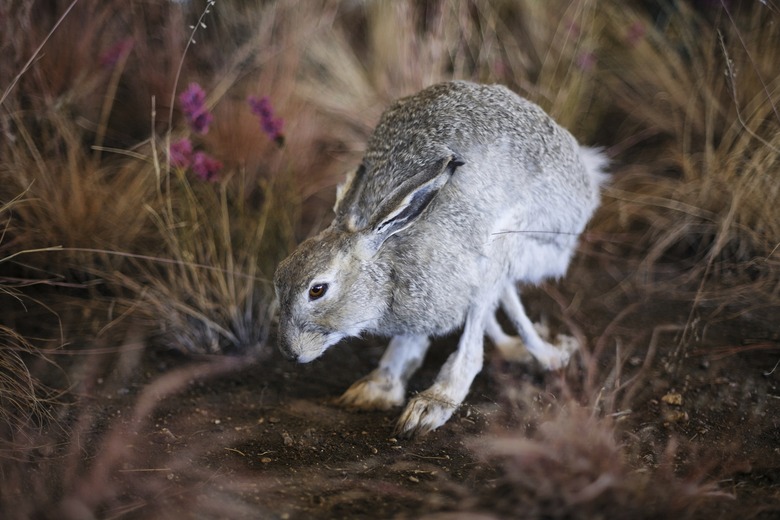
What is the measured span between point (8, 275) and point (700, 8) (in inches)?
170

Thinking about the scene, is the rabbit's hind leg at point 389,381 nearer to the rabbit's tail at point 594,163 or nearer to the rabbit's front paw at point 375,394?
the rabbit's front paw at point 375,394

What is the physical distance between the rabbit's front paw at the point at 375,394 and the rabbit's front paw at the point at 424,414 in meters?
0.19

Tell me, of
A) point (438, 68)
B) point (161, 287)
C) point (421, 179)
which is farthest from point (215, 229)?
point (438, 68)

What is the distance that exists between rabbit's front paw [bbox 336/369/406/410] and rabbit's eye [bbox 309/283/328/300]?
0.69 m

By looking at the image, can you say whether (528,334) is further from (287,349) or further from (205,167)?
(205,167)

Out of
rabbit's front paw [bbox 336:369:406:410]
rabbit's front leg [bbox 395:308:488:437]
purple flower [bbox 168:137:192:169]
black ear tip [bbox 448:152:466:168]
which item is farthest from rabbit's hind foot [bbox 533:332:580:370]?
purple flower [bbox 168:137:192:169]

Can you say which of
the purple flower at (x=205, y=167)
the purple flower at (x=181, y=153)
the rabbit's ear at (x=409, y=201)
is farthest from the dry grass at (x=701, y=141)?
the purple flower at (x=181, y=153)

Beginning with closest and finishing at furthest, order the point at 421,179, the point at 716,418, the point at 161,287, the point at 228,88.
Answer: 1. the point at 421,179
2. the point at 716,418
3. the point at 161,287
4. the point at 228,88

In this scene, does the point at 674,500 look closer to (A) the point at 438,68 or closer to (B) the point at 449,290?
(B) the point at 449,290

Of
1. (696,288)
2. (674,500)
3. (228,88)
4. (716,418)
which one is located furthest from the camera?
(228,88)

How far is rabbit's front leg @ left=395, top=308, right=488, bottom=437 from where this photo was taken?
3.06 m

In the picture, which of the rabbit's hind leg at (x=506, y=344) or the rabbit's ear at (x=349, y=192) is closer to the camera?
the rabbit's ear at (x=349, y=192)

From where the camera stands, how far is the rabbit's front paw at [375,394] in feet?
10.8

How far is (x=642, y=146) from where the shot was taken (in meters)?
4.63
